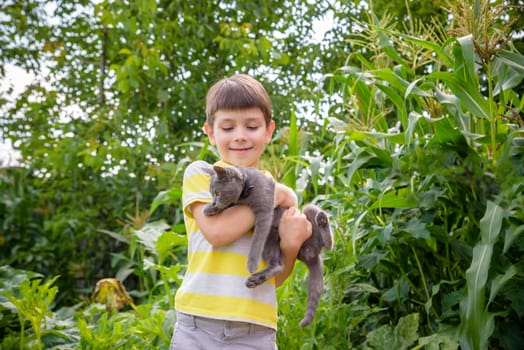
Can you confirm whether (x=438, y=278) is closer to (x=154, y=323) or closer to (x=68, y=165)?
(x=154, y=323)

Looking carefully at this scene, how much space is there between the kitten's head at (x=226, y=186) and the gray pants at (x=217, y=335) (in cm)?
32

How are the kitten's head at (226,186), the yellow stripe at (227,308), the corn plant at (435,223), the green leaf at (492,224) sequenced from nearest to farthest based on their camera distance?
the kitten's head at (226,186) < the yellow stripe at (227,308) < the green leaf at (492,224) < the corn plant at (435,223)

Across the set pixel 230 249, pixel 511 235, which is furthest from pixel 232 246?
pixel 511 235

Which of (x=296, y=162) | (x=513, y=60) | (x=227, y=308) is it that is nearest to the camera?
(x=227, y=308)

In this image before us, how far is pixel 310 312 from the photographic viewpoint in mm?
1638

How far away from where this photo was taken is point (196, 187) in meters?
1.63

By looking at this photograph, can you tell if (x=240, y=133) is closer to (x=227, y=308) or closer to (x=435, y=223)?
(x=227, y=308)

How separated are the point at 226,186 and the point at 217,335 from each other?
0.40 m

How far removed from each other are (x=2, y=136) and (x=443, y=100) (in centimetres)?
454

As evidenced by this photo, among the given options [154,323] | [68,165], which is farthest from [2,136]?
[154,323]

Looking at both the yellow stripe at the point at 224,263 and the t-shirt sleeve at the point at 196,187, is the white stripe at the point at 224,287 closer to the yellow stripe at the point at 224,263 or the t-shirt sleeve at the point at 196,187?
the yellow stripe at the point at 224,263

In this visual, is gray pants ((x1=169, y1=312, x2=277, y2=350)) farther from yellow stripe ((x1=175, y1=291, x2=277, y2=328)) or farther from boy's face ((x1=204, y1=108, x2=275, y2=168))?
boy's face ((x1=204, y1=108, x2=275, y2=168))

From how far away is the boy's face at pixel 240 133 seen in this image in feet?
5.36

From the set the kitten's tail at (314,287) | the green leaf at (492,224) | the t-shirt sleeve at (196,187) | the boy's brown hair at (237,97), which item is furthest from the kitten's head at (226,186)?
the green leaf at (492,224)
